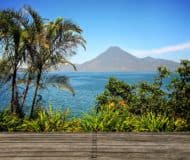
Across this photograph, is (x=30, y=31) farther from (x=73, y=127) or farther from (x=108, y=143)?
(x=108, y=143)

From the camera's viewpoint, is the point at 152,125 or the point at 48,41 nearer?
the point at 152,125


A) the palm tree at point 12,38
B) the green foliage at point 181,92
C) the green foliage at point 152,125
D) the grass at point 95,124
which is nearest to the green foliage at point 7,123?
the grass at point 95,124

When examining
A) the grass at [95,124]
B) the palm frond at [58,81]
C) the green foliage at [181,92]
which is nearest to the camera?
the grass at [95,124]

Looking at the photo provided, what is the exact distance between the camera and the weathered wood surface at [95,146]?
5.21 metres

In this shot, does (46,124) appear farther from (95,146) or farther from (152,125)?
(95,146)

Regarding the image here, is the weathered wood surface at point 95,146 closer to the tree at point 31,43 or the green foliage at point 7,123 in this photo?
the green foliage at point 7,123

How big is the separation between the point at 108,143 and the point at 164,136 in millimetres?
1211

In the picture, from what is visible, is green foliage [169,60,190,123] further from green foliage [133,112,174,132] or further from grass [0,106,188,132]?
green foliage [133,112,174,132]

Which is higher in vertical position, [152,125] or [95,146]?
[95,146]

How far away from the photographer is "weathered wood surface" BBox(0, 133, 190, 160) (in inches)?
205

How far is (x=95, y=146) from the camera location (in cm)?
577

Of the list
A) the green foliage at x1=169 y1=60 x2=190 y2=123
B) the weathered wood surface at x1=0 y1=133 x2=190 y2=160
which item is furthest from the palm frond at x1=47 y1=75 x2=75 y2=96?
the weathered wood surface at x1=0 y1=133 x2=190 y2=160

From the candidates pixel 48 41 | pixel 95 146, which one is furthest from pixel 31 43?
pixel 95 146

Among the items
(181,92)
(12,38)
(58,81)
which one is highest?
(12,38)
